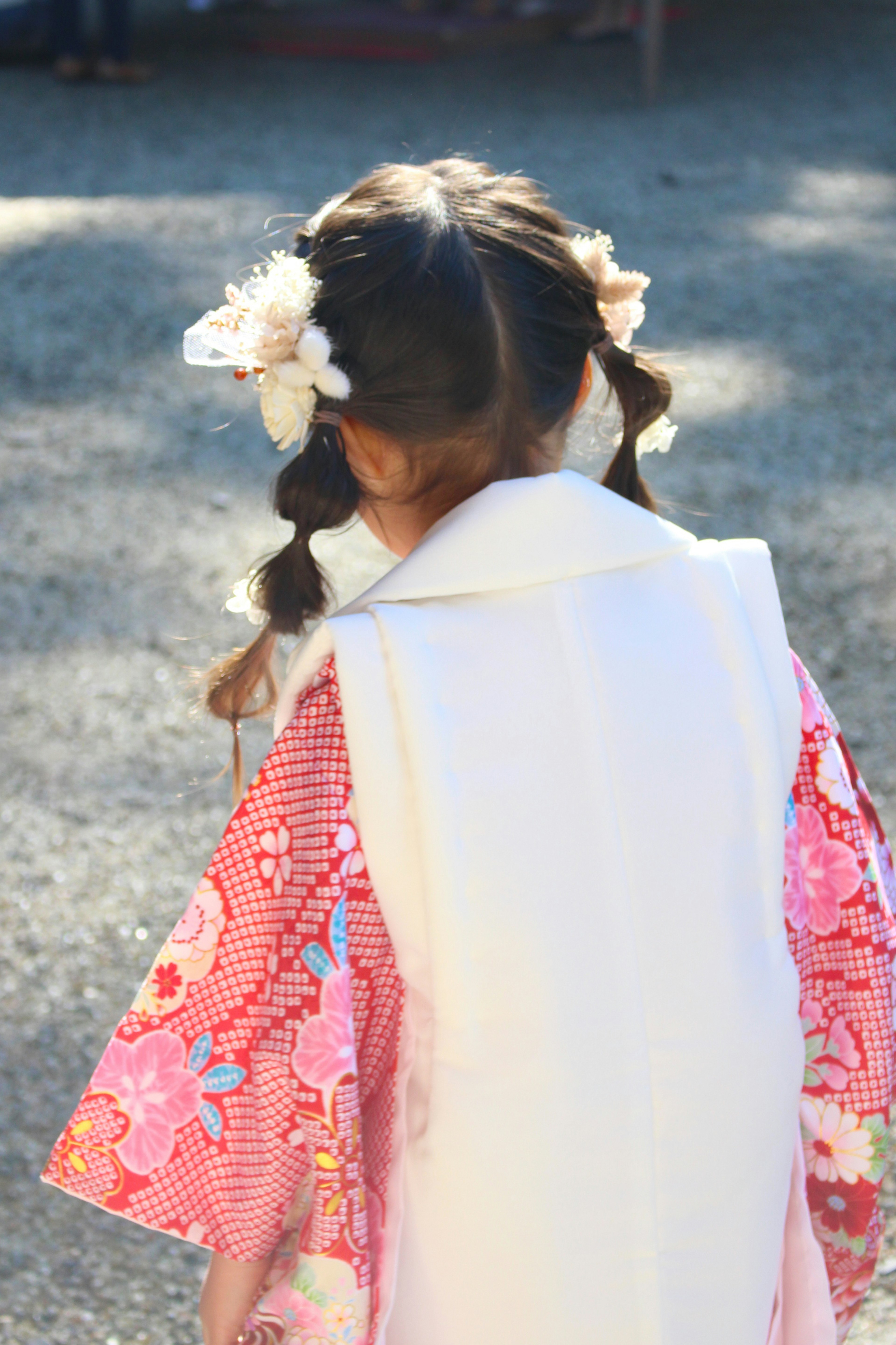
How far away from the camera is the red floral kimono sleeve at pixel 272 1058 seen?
917 mm

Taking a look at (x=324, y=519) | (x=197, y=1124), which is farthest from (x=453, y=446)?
(x=197, y=1124)

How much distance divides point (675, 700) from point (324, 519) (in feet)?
0.92

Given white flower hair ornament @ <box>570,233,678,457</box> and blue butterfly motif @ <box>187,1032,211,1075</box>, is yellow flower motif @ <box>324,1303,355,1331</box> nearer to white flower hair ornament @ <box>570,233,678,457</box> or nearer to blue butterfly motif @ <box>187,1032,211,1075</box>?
blue butterfly motif @ <box>187,1032,211,1075</box>

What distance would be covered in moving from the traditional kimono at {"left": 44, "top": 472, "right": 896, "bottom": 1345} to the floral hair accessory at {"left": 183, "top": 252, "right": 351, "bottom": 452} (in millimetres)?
137

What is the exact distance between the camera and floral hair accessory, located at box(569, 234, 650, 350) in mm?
1060

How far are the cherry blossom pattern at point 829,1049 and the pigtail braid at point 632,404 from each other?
0.43 meters

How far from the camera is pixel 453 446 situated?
97cm

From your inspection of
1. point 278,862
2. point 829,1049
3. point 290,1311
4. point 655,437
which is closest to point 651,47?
point 655,437

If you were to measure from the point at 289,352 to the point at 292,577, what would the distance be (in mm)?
162

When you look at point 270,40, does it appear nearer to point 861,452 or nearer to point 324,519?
point 861,452

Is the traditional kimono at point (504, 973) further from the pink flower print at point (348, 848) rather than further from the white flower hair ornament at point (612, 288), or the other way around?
the white flower hair ornament at point (612, 288)

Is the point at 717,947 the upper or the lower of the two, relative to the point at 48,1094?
upper

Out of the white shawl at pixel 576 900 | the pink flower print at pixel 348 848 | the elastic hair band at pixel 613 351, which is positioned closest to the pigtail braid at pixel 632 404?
the elastic hair band at pixel 613 351

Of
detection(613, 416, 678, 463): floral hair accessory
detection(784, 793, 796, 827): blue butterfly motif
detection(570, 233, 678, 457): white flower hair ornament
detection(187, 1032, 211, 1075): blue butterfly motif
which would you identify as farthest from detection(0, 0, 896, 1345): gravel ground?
detection(187, 1032, 211, 1075): blue butterfly motif
